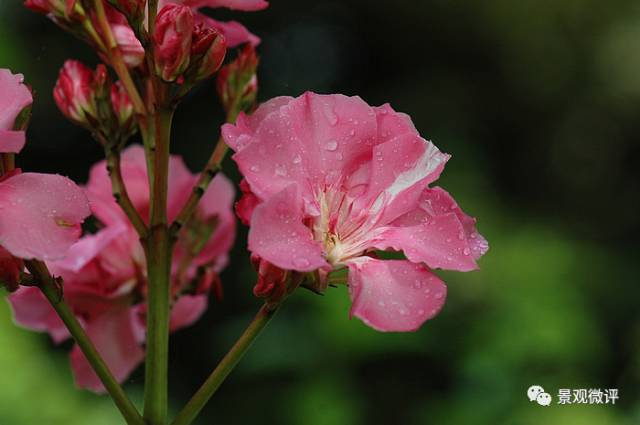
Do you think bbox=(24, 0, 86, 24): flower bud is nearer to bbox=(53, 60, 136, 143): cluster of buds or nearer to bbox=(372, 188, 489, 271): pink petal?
bbox=(53, 60, 136, 143): cluster of buds

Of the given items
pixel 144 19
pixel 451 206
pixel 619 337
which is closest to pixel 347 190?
pixel 451 206

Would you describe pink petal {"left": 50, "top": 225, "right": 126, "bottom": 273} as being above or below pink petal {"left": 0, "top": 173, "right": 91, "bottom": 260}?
below

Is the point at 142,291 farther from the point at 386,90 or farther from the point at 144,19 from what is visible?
the point at 386,90

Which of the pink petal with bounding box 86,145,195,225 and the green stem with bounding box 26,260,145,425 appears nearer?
the green stem with bounding box 26,260,145,425

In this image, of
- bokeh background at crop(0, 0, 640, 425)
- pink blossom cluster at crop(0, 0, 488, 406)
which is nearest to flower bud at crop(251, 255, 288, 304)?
pink blossom cluster at crop(0, 0, 488, 406)

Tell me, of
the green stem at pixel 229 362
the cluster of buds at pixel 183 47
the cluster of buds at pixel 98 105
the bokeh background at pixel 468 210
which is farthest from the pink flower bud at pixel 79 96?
the bokeh background at pixel 468 210

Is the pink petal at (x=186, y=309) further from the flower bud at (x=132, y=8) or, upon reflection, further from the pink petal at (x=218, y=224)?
the flower bud at (x=132, y=8)
